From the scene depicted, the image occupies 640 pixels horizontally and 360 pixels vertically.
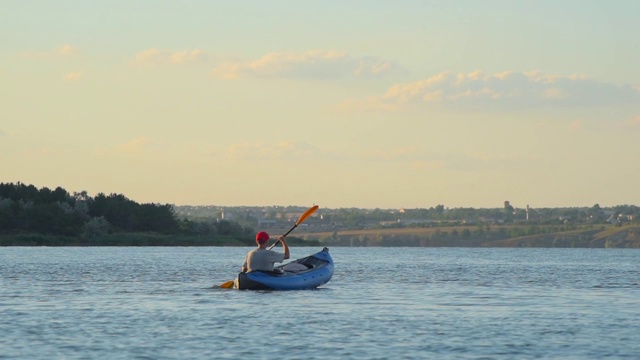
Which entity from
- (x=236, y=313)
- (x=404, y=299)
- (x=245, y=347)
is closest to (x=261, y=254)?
(x=404, y=299)

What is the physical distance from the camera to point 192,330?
36.5m

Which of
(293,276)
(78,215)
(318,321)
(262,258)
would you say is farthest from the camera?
(78,215)

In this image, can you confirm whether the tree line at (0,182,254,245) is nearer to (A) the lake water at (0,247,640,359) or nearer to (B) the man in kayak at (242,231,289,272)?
(A) the lake water at (0,247,640,359)

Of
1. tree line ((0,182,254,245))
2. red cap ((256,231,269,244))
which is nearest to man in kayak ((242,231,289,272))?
red cap ((256,231,269,244))

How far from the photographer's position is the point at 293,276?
54.0 meters

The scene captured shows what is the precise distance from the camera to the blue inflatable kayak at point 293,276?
52375 mm

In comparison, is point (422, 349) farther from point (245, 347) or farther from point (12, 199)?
point (12, 199)

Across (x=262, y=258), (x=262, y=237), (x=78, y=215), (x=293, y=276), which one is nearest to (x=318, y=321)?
(x=262, y=237)

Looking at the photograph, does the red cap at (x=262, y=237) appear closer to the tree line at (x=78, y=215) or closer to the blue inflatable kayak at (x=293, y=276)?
the blue inflatable kayak at (x=293, y=276)

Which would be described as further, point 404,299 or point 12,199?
point 12,199

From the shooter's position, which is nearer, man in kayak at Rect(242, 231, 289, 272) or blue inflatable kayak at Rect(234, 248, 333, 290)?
man in kayak at Rect(242, 231, 289, 272)

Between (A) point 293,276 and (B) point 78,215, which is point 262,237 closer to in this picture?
(A) point 293,276

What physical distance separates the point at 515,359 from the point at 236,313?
13.9m

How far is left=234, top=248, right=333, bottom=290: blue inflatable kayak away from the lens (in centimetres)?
5238
